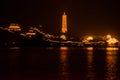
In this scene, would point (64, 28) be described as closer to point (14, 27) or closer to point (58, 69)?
point (14, 27)

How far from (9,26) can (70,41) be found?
2267 cm

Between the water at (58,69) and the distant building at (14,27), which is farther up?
the distant building at (14,27)

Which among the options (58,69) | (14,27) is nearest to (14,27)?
(14,27)

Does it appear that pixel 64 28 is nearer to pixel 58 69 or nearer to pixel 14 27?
pixel 14 27

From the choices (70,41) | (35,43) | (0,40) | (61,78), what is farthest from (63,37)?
(61,78)

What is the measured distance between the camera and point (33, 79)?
19312mm

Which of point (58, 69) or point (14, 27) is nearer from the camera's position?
point (58, 69)

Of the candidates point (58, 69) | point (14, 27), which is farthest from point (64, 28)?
point (58, 69)

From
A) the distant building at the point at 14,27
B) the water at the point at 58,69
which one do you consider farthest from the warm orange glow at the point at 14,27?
the water at the point at 58,69

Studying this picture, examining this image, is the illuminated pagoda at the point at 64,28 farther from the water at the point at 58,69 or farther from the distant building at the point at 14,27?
the water at the point at 58,69

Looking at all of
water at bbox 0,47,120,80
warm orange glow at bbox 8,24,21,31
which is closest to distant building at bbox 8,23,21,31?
warm orange glow at bbox 8,24,21,31

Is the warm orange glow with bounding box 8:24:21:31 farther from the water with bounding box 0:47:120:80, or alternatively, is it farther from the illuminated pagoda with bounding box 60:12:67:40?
the water with bounding box 0:47:120:80

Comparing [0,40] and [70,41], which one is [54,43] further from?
[0,40]

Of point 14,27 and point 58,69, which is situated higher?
point 14,27
